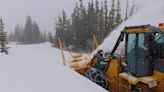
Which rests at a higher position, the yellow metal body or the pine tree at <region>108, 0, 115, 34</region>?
the pine tree at <region>108, 0, 115, 34</region>

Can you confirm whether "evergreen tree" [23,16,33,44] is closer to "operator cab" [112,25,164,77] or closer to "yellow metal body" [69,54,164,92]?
"yellow metal body" [69,54,164,92]

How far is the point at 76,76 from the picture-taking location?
7660mm

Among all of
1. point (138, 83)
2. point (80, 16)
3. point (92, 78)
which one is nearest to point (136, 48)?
point (138, 83)

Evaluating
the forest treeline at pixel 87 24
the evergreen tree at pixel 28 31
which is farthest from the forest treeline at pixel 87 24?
the evergreen tree at pixel 28 31

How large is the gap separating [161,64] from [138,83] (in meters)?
0.85

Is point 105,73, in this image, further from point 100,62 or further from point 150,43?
point 150,43

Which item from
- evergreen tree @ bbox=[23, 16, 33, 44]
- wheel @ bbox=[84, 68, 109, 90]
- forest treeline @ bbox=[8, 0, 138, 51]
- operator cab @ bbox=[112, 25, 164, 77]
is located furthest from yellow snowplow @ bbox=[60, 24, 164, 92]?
evergreen tree @ bbox=[23, 16, 33, 44]

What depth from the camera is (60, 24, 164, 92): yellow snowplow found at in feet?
18.2

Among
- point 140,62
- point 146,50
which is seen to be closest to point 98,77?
point 140,62

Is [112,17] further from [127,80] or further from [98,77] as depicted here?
[127,80]

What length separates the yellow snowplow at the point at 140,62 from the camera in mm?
5551

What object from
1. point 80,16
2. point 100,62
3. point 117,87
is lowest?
point 117,87

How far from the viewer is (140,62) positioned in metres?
5.86

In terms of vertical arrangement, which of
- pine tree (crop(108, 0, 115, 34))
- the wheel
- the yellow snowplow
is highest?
pine tree (crop(108, 0, 115, 34))
